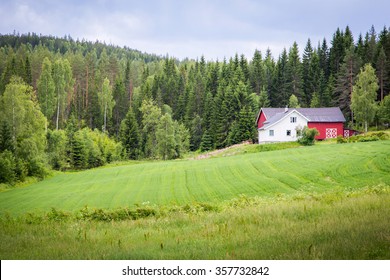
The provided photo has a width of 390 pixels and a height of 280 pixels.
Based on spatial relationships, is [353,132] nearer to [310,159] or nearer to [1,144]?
[310,159]

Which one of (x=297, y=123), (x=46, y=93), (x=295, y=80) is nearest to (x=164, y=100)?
(x=46, y=93)

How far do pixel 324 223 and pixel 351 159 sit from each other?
25.1 metres

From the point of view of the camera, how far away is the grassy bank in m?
6.84

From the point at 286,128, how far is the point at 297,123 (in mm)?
2420

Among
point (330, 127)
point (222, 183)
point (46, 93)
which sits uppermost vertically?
point (46, 93)

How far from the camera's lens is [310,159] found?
113 ft

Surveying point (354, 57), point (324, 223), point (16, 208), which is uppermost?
point (354, 57)

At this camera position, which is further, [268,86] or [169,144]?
[268,86]

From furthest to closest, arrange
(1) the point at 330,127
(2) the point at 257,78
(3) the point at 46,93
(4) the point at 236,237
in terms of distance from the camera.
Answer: (2) the point at 257,78, (3) the point at 46,93, (1) the point at 330,127, (4) the point at 236,237

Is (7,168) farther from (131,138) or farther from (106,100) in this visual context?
(106,100)

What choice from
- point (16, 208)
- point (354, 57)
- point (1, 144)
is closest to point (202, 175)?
point (16, 208)

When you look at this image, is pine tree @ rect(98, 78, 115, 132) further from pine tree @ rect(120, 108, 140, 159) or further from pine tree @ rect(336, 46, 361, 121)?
pine tree @ rect(336, 46, 361, 121)

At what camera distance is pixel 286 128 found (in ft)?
212

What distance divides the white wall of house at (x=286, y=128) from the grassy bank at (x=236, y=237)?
54019 millimetres
